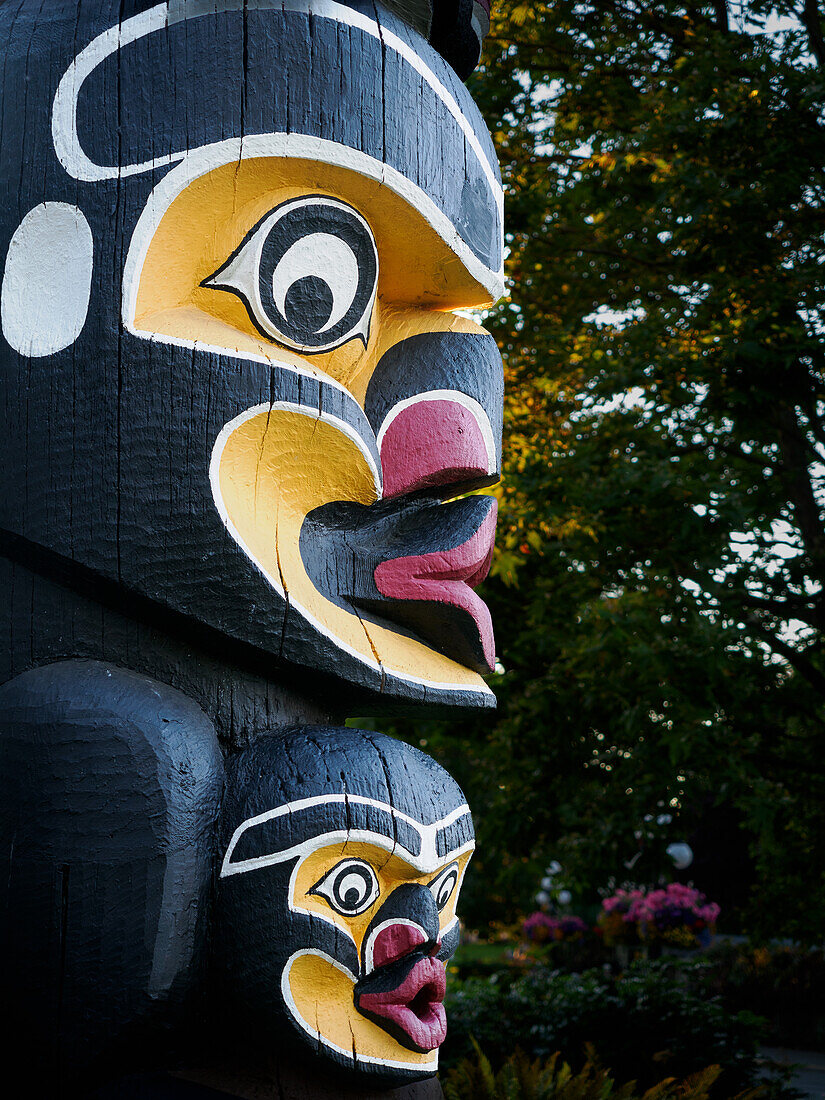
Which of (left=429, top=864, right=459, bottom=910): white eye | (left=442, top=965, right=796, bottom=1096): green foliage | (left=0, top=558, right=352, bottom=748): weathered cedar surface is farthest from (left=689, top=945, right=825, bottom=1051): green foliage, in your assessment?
(left=0, top=558, right=352, bottom=748): weathered cedar surface

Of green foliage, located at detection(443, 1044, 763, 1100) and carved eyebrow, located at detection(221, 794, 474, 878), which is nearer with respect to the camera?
carved eyebrow, located at detection(221, 794, 474, 878)

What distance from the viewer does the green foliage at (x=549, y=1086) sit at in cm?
349

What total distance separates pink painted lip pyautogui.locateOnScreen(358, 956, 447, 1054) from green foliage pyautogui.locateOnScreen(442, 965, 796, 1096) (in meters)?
3.95

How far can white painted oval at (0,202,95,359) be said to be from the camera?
5.32ft

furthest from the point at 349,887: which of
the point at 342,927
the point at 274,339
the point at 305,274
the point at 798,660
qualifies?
the point at 798,660

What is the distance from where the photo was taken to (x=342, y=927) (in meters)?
1.56

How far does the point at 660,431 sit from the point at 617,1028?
3.62 meters

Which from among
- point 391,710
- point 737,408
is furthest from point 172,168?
point 737,408

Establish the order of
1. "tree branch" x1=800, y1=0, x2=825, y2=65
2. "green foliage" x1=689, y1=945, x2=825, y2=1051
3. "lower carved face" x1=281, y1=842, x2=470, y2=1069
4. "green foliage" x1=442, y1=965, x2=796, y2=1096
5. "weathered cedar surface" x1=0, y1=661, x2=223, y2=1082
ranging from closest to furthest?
"weathered cedar surface" x1=0, y1=661, x2=223, y2=1082, "lower carved face" x1=281, y1=842, x2=470, y2=1069, "green foliage" x1=442, y1=965, x2=796, y2=1096, "tree branch" x1=800, y1=0, x2=825, y2=65, "green foliage" x1=689, y1=945, x2=825, y2=1051

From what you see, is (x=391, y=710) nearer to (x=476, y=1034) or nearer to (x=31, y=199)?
(x=31, y=199)

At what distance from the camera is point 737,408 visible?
5.87 meters

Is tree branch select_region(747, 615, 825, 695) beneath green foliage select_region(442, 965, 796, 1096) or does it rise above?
above

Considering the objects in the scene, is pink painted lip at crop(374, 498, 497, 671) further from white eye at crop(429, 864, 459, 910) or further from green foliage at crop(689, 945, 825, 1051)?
green foliage at crop(689, 945, 825, 1051)

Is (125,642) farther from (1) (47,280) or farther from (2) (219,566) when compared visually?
(1) (47,280)
